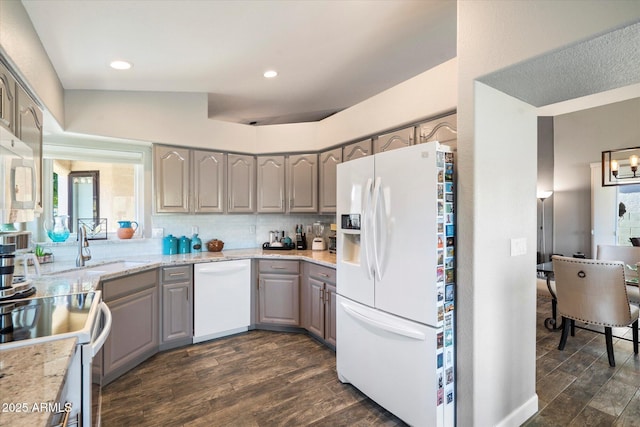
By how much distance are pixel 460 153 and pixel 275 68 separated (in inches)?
74.4

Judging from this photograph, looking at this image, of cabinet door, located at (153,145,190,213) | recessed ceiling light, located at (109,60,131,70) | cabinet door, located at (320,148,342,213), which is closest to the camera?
recessed ceiling light, located at (109,60,131,70)

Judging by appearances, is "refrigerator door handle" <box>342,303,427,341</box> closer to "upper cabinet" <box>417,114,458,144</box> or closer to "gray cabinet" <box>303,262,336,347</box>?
"gray cabinet" <box>303,262,336,347</box>

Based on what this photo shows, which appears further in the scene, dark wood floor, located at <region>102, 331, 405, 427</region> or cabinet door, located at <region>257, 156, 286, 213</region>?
cabinet door, located at <region>257, 156, 286, 213</region>

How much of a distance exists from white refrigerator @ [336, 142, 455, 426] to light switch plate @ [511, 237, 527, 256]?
46cm

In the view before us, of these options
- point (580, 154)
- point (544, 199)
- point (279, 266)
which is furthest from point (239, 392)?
point (580, 154)

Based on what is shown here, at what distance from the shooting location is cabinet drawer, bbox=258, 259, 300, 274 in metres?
3.40

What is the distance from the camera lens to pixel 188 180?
344 cm

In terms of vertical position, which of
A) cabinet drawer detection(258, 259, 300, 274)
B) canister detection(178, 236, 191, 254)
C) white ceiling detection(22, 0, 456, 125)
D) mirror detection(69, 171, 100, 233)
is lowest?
cabinet drawer detection(258, 259, 300, 274)

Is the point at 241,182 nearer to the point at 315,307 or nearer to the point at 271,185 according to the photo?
the point at 271,185

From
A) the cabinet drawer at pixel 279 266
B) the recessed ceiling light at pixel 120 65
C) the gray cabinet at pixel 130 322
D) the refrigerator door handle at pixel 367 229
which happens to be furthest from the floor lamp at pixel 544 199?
the recessed ceiling light at pixel 120 65

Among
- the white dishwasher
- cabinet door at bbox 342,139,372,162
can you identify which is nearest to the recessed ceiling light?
the white dishwasher

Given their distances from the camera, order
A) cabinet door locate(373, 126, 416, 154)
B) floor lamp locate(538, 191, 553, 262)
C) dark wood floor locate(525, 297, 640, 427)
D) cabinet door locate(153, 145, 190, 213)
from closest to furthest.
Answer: dark wood floor locate(525, 297, 640, 427) → cabinet door locate(373, 126, 416, 154) → cabinet door locate(153, 145, 190, 213) → floor lamp locate(538, 191, 553, 262)

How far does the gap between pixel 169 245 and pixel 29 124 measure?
1.74 m

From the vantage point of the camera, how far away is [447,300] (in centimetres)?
180
